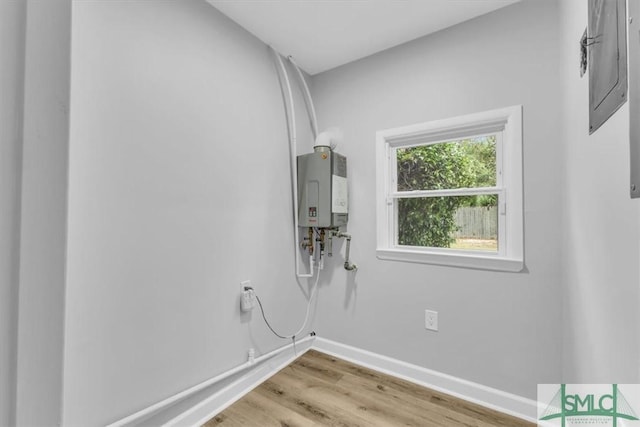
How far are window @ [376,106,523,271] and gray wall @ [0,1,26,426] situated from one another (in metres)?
2.01

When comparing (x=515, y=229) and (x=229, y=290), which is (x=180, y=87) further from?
(x=515, y=229)

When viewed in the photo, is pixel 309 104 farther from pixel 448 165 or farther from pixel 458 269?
pixel 458 269

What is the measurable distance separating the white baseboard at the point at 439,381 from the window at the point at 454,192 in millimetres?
746

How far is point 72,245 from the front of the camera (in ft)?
3.92

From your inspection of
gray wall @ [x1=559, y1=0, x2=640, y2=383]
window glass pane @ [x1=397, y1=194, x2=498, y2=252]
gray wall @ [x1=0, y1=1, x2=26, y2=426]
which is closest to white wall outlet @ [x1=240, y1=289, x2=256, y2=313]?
window glass pane @ [x1=397, y1=194, x2=498, y2=252]

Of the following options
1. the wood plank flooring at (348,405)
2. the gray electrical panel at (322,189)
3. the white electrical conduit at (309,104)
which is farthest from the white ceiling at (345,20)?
the wood plank flooring at (348,405)

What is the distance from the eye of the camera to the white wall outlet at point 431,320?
6.49 feet

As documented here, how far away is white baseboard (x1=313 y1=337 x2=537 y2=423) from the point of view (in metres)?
1.69

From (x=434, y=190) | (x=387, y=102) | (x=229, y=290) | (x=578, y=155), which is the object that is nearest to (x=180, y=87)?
(x=229, y=290)

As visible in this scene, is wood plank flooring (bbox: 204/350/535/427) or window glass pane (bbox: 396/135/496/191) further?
window glass pane (bbox: 396/135/496/191)

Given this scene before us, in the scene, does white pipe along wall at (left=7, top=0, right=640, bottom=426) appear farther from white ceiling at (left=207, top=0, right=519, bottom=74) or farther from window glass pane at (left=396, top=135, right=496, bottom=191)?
window glass pane at (left=396, top=135, right=496, bottom=191)

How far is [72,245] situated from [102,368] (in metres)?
0.56

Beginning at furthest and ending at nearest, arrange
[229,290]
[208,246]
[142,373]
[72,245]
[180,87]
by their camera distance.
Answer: [229,290] < [208,246] < [180,87] < [142,373] < [72,245]

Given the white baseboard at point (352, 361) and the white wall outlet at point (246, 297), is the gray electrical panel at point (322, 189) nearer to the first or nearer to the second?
the white wall outlet at point (246, 297)
